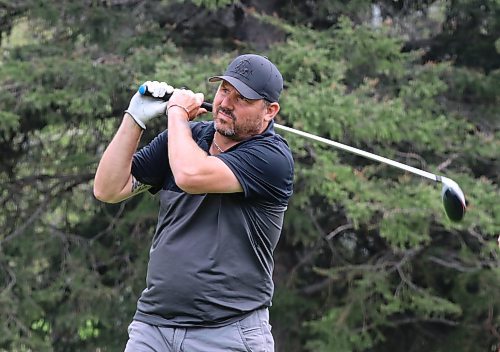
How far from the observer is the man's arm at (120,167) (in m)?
3.57

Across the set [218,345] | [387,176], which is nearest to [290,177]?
[218,345]

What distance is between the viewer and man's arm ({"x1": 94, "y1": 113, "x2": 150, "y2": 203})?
357 centimetres

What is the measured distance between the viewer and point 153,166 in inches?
145

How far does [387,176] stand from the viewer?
8.66 meters

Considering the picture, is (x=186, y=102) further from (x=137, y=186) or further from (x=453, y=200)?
(x=453, y=200)

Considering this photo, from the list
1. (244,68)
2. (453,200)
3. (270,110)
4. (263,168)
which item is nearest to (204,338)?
(263,168)

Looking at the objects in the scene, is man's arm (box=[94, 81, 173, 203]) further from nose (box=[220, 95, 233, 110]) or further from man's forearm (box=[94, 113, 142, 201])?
nose (box=[220, 95, 233, 110])

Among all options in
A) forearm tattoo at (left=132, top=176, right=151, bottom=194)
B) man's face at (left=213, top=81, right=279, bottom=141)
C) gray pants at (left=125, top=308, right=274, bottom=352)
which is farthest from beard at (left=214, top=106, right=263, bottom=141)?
gray pants at (left=125, top=308, right=274, bottom=352)

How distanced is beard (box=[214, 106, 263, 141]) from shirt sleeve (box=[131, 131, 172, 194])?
31cm

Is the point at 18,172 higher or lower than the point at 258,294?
lower

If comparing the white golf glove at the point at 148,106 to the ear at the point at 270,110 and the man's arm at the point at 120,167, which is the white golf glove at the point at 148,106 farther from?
the ear at the point at 270,110

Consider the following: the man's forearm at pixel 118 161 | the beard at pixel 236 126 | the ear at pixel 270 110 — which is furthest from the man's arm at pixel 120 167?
the ear at pixel 270 110

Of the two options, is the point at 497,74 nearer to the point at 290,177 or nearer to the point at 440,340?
the point at 440,340

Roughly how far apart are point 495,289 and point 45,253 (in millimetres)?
4531
